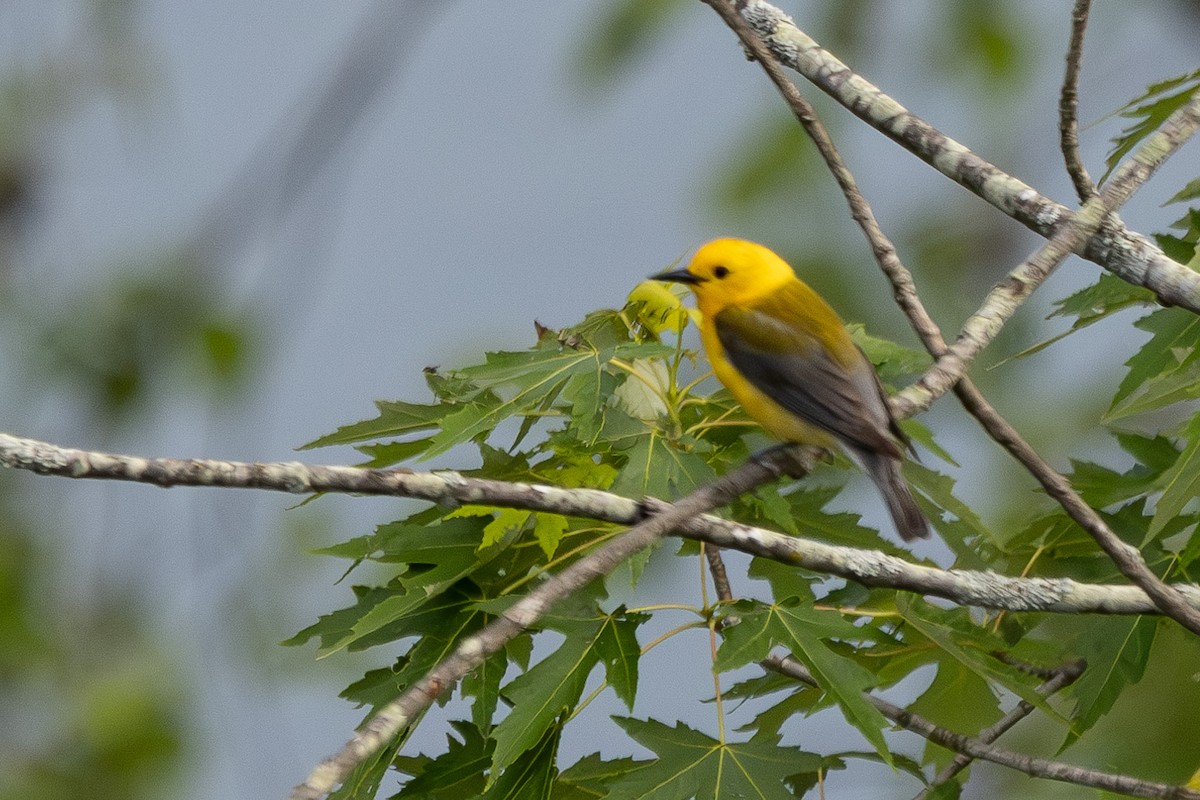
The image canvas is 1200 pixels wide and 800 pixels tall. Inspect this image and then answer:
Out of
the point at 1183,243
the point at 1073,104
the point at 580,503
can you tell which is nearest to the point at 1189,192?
the point at 1183,243

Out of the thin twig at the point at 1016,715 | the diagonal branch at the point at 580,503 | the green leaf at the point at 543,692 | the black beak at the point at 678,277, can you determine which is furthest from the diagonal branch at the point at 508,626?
the black beak at the point at 678,277

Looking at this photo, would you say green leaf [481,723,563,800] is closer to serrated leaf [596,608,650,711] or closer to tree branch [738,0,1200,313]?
serrated leaf [596,608,650,711]

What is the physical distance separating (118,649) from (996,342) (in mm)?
1967

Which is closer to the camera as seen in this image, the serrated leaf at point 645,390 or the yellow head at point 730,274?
the serrated leaf at point 645,390

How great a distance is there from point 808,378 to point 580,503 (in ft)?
4.57

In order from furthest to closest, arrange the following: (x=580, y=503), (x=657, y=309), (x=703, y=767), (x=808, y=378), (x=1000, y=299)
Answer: (x=808, y=378)
(x=657, y=309)
(x=1000, y=299)
(x=703, y=767)
(x=580, y=503)

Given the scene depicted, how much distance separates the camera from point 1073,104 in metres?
2.32

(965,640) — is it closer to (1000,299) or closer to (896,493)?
(896,493)

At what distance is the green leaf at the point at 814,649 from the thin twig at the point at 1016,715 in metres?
0.39

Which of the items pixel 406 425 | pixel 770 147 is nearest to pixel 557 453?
pixel 406 425

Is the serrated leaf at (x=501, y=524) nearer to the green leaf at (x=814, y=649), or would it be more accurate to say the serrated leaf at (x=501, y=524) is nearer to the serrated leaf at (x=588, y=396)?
the serrated leaf at (x=588, y=396)

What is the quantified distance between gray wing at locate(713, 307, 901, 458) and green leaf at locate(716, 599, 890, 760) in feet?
1.62

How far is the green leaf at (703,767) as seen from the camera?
2305 mm

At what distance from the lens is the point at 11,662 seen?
205cm
